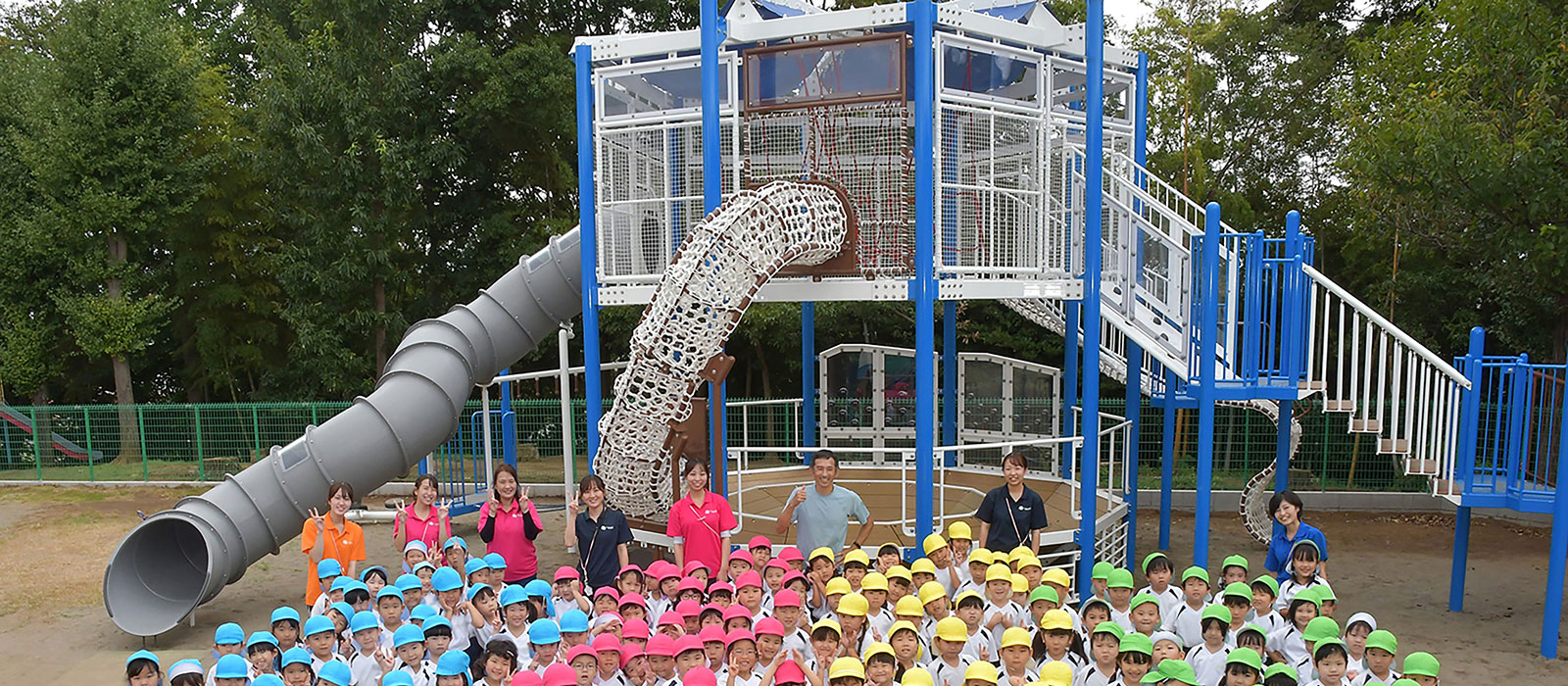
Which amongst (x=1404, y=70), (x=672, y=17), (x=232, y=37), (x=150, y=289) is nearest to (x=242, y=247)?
(x=150, y=289)

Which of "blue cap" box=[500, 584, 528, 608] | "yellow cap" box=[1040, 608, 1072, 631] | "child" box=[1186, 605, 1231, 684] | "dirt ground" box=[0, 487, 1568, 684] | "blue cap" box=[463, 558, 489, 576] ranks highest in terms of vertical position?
"yellow cap" box=[1040, 608, 1072, 631]

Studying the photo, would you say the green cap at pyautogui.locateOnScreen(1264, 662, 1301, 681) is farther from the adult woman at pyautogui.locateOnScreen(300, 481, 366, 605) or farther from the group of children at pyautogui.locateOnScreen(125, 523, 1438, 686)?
the adult woman at pyautogui.locateOnScreen(300, 481, 366, 605)

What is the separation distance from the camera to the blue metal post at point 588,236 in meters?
9.98

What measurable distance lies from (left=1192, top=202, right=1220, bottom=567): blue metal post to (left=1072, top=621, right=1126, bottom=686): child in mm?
3597

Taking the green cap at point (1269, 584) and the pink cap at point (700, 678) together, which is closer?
the pink cap at point (700, 678)

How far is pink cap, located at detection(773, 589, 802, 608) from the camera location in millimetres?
6207

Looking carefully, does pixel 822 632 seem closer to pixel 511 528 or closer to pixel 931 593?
pixel 931 593

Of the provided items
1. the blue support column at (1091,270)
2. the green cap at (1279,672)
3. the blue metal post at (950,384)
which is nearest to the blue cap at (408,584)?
the green cap at (1279,672)

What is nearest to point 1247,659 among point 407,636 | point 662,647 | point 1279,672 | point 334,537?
point 1279,672

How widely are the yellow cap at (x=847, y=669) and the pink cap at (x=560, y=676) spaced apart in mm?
1318

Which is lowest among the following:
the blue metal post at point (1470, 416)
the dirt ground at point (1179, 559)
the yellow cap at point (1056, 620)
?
the dirt ground at point (1179, 559)

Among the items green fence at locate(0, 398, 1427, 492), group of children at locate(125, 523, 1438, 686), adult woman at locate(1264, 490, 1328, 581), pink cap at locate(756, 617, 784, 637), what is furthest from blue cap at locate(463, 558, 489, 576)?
green fence at locate(0, 398, 1427, 492)

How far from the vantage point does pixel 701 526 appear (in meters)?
7.94

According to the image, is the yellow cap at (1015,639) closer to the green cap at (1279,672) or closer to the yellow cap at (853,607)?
the yellow cap at (853,607)
